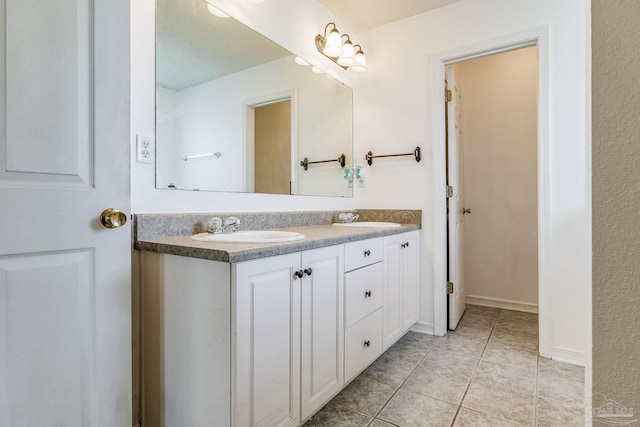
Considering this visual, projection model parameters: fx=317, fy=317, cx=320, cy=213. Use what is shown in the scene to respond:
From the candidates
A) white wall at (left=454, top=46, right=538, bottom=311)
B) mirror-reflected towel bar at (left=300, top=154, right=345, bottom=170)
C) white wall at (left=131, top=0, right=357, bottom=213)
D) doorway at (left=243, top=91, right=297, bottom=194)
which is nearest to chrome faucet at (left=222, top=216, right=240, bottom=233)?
white wall at (left=131, top=0, right=357, bottom=213)

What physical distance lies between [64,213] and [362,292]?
124 centimetres

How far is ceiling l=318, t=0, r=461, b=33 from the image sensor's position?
7.26ft

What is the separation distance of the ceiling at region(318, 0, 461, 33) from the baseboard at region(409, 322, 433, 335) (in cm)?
229

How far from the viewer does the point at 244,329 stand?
3.18ft

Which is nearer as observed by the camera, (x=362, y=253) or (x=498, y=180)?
(x=362, y=253)

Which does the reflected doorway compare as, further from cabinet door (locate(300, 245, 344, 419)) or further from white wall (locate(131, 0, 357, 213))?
cabinet door (locate(300, 245, 344, 419))

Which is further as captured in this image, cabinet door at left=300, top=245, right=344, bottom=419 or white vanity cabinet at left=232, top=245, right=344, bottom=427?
cabinet door at left=300, top=245, right=344, bottom=419

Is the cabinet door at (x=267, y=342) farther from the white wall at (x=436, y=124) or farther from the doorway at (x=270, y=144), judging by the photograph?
the white wall at (x=436, y=124)

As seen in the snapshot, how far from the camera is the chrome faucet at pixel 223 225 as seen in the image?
1396 millimetres

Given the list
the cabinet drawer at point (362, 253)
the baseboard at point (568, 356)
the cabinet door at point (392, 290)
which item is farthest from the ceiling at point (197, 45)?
the baseboard at point (568, 356)

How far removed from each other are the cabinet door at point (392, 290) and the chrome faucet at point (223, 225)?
88cm

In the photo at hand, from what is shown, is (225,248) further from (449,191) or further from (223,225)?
(449,191)

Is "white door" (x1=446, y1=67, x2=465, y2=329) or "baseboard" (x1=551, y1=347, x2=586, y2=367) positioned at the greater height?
"white door" (x1=446, y1=67, x2=465, y2=329)

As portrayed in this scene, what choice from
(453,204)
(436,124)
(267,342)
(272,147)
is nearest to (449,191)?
(453,204)
